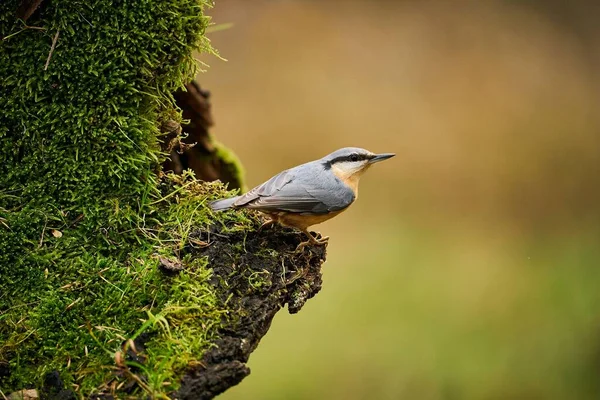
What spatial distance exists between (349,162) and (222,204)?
70cm

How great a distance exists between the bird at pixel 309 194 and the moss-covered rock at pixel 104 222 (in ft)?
0.36

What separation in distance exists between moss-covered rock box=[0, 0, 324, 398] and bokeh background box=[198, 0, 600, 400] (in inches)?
130

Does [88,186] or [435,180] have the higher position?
[435,180]

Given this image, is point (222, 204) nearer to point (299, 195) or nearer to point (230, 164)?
point (299, 195)

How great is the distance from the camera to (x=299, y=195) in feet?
8.75

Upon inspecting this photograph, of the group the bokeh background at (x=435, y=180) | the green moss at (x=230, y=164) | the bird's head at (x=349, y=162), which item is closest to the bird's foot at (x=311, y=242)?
the bird's head at (x=349, y=162)

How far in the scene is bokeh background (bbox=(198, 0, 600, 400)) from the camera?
5582 millimetres

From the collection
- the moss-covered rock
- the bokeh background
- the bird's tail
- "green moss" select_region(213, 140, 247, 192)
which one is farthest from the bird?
the bokeh background

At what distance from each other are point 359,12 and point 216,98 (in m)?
2.14

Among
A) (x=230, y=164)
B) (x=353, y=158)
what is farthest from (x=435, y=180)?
(x=353, y=158)

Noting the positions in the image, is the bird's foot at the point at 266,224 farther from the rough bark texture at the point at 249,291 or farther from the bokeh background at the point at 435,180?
the bokeh background at the point at 435,180

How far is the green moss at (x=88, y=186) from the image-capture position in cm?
216

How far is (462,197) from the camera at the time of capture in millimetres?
7012

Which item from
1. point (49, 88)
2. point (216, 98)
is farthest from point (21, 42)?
point (216, 98)
